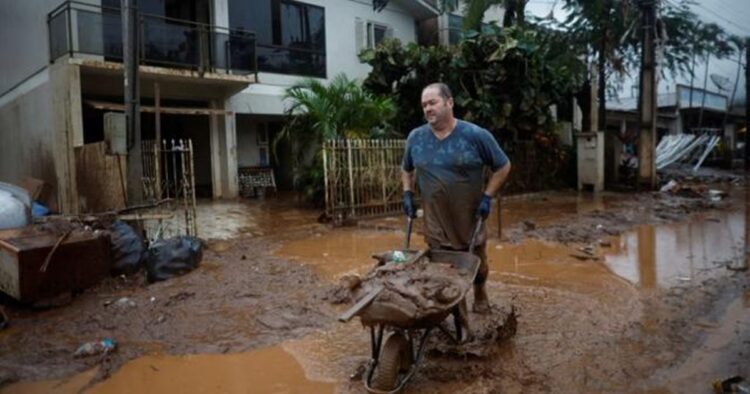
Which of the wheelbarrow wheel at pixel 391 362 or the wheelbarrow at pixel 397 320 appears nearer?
the wheelbarrow at pixel 397 320

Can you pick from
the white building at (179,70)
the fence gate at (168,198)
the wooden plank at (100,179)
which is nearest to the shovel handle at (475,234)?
the fence gate at (168,198)

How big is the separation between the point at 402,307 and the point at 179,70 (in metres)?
12.0

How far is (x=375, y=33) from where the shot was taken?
1897 centimetres

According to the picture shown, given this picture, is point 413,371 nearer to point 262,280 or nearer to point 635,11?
point 262,280

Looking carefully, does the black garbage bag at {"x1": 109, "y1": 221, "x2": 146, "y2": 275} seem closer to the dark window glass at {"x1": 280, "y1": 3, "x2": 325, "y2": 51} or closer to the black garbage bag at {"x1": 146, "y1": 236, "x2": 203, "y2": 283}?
the black garbage bag at {"x1": 146, "y1": 236, "x2": 203, "y2": 283}

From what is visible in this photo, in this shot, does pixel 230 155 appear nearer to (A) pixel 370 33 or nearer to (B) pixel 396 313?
(A) pixel 370 33

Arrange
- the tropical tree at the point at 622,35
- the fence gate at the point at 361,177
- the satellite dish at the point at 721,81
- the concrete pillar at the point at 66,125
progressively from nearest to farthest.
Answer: the fence gate at the point at 361,177, the concrete pillar at the point at 66,125, the tropical tree at the point at 622,35, the satellite dish at the point at 721,81

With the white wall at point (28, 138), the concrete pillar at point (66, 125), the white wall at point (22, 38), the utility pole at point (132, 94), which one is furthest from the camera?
the white wall at point (22, 38)

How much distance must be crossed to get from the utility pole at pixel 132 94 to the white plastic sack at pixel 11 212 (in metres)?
1.61

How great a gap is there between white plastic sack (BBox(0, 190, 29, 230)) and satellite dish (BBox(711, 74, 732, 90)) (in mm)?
37898

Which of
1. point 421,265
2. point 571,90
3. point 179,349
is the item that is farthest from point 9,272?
point 571,90

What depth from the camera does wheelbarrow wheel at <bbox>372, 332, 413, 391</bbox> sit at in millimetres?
3203

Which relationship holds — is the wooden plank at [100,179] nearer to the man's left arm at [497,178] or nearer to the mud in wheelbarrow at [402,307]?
the mud in wheelbarrow at [402,307]

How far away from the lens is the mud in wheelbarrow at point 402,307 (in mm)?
3025
